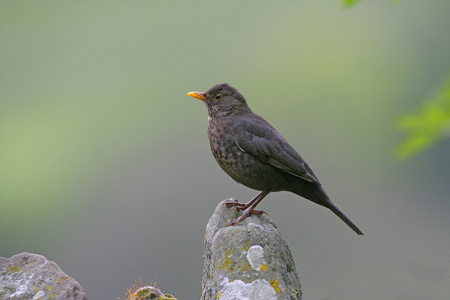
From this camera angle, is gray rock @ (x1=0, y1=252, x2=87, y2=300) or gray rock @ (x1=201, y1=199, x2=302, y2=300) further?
gray rock @ (x1=0, y1=252, x2=87, y2=300)

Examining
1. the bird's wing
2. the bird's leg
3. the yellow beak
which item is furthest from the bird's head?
the bird's leg

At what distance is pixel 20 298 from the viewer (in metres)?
3.94

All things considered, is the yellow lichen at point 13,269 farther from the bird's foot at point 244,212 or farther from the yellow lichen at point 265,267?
the yellow lichen at point 265,267

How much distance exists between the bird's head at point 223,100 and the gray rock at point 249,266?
930 mm

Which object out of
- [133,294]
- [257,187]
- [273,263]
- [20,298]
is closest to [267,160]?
[257,187]

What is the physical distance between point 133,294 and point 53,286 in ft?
1.97

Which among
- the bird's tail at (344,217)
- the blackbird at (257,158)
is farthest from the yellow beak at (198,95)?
the bird's tail at (344,217)

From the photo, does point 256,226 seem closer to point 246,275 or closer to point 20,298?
point 246,275

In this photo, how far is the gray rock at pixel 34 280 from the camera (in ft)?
12.9

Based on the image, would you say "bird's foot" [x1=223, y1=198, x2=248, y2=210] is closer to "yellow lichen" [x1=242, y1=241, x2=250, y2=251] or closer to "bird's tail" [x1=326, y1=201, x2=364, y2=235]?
"yellow lichen" [x1=242, y1=241, x2=250, y2=251]

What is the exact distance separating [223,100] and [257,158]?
1.90ft

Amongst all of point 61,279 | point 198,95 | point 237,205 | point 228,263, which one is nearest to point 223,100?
point 198,95

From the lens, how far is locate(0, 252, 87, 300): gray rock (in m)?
3.92

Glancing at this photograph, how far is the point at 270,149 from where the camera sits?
4.07 meters
